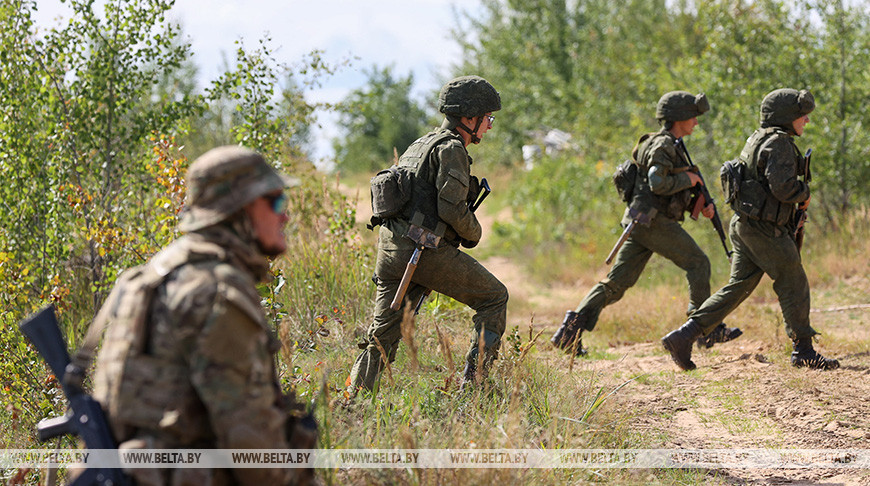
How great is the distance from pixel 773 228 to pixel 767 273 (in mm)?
354

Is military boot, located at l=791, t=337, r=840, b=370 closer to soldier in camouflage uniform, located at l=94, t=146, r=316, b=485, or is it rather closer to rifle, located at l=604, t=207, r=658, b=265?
rifle, located at l=604, t=207, r=658, b=265

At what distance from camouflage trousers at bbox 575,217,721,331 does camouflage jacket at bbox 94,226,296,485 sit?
4.67 m

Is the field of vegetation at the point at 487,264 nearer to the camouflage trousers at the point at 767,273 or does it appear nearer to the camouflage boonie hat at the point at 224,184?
the camouflage trousers at the point at 767,273

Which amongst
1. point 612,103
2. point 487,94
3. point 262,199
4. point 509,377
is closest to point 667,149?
point 487,94

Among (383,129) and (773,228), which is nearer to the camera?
(773,228)

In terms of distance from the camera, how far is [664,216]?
6359mm

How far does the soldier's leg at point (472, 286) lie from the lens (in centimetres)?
456

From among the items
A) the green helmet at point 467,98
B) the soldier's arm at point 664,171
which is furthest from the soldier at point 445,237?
the soldier's arm at point 664,171

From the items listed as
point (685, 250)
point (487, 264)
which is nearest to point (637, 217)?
Result: point (685, 250)

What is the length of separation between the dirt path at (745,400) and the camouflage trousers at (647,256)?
0.49 metres

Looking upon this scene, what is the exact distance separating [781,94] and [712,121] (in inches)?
200

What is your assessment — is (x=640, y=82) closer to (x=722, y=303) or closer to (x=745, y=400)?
(x=722, y=303)

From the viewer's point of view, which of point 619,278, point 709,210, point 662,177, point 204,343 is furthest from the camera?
point 619,278

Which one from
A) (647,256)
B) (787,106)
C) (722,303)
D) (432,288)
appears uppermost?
(787,106)
